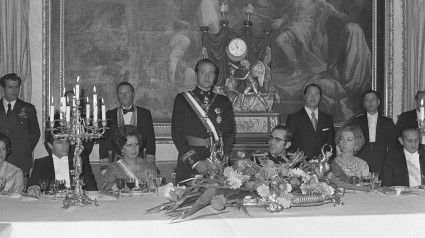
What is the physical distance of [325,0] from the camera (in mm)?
9789

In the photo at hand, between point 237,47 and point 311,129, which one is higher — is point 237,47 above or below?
above

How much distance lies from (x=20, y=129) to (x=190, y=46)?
2685 mm

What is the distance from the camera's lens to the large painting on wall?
949 centimetres

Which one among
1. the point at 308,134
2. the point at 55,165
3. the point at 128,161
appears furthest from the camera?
the point at 308,134

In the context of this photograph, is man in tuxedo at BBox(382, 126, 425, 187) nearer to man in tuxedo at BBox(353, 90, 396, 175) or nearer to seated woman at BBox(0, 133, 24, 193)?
man in tuxedo at BBox(353, 90, 396, 175)

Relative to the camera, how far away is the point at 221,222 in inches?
137

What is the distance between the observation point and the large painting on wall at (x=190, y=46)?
31.1 ft

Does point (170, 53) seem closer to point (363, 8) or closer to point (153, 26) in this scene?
point (153, 26)

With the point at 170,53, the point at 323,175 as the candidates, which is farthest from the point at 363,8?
the point at 323,175

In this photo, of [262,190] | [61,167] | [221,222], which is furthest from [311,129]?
[221,222]

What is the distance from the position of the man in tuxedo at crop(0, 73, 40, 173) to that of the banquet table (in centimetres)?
453

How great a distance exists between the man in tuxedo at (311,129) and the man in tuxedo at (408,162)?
1274mm

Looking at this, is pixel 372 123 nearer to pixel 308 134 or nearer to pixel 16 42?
pixel 308 134

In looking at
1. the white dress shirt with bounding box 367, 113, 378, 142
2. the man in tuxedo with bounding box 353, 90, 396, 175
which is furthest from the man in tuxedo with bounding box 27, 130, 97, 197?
the white dress shirt with bounding box 367, 113, 378, 142
